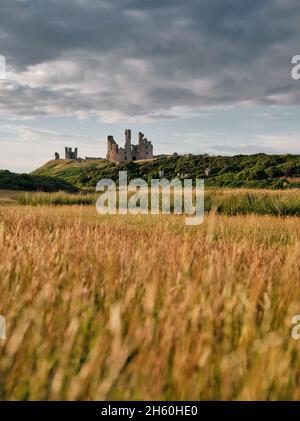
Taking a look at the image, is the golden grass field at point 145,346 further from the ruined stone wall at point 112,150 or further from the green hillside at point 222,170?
the ruined stone wall at point 112,150

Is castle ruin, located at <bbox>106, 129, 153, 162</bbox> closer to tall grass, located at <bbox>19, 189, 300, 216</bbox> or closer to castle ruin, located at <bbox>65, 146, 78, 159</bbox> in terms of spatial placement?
castle ruin, located at <bbox>65, 146, 78, 159</bbox>

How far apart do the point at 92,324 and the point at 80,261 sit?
1656 mm

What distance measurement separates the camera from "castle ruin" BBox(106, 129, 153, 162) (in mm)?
108750

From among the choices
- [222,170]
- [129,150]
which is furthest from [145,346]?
[129,150]

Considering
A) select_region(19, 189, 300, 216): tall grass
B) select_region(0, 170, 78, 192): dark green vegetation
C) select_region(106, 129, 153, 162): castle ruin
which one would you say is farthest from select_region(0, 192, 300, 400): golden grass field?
select_region(106, 129, 153, 162): castle ruin

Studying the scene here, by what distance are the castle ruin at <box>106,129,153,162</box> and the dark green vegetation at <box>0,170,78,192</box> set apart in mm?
68066

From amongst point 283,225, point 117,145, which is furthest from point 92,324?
point 117,145

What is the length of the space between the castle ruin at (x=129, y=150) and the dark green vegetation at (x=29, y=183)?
6807 cm

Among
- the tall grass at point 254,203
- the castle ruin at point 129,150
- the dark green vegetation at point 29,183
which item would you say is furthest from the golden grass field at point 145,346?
the castle ruin at point 129,150

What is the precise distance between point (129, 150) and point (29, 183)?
74.2 meters

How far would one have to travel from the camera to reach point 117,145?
109 meters

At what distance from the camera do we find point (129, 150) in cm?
11056

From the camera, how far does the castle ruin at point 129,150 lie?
109 meters
